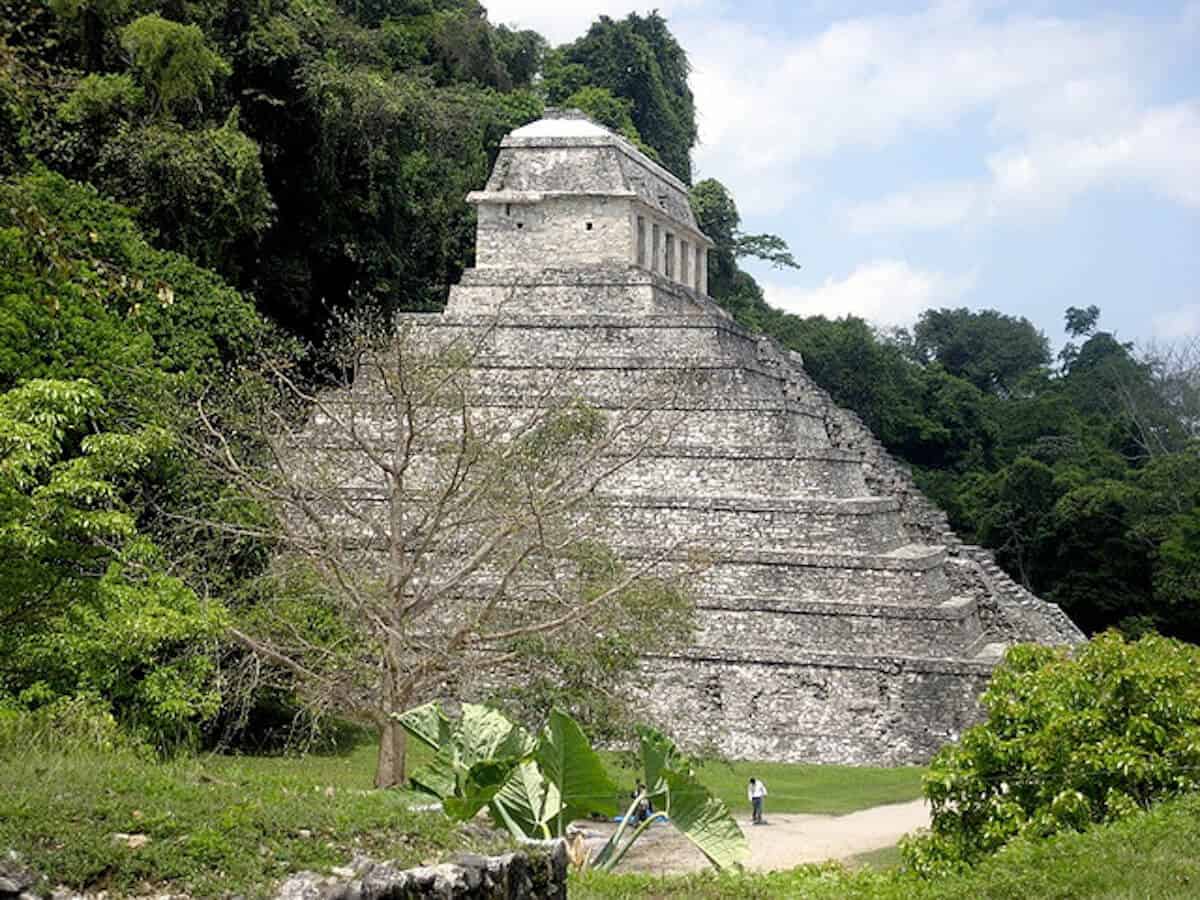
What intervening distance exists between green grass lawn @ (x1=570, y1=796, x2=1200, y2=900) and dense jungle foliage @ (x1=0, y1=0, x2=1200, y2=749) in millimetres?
4847

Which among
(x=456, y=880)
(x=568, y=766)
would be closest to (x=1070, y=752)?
(x=568, y=766)

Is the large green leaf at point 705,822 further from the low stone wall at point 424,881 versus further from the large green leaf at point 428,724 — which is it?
the low stone wall at point 424,881

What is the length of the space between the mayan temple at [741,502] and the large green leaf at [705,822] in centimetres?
842

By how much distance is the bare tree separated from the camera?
536 inches

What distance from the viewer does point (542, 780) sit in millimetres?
8781

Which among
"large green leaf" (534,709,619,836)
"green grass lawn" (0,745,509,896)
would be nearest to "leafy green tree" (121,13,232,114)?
"large green leaf" (534,709,619,836)

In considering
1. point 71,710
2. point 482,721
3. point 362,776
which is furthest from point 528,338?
point 482,721

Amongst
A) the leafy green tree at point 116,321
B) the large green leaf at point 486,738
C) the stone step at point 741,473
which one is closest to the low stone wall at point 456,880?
the large green leaf at point 486,738

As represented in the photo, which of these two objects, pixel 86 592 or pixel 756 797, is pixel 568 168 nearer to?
pixel 756 797

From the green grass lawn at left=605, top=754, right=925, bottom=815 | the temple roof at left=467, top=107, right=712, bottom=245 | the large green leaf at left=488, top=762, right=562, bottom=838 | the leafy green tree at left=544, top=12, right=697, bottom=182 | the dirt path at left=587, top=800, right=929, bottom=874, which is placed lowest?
the dirt path at left=587, top=800, right=929, bottom=874

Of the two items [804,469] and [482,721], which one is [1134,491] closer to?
[804,469]

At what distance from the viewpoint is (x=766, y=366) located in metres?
24.3

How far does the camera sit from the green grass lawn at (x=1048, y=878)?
784 centimetres

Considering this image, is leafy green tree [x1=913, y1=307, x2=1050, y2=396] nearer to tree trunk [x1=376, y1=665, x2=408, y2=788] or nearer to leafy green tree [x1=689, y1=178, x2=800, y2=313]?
leafy green tree [x1=689, y1=178, x2=800, y2=313]
